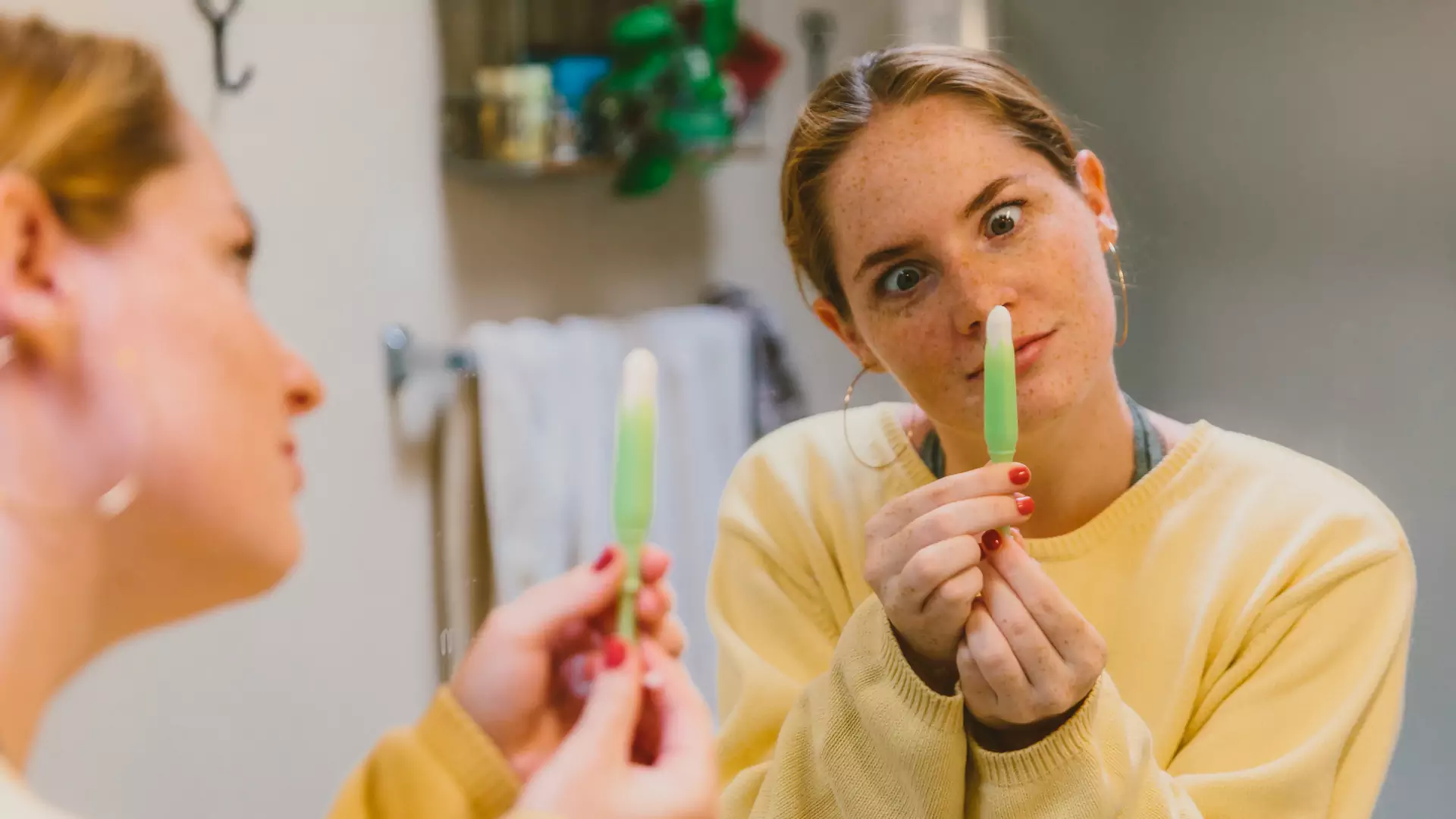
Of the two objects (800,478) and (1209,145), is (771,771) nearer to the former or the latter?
(800,478)

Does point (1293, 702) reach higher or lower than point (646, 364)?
lower

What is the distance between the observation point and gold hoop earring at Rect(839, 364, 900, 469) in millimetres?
656

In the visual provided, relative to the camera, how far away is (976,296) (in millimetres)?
554

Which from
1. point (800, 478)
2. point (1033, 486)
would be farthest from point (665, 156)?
point (1033, 486)

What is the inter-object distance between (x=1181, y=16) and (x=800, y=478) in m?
0.32

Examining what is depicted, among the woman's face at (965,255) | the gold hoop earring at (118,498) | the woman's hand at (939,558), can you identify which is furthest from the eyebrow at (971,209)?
the gold hoop earring at (118,498)

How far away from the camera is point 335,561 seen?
0.65 meters

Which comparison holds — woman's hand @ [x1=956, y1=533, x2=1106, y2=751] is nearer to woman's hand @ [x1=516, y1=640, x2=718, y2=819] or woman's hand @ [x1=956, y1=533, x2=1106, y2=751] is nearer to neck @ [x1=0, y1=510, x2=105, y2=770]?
woman's hand @ [x1=516, y1=640, x2=718, y2=819]

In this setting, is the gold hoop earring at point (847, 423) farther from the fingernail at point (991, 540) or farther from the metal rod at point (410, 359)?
the metal rod at point (410, 359)

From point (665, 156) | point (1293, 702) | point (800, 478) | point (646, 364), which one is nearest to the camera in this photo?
point (646, 364)

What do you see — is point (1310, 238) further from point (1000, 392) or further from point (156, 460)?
point (156, 460)

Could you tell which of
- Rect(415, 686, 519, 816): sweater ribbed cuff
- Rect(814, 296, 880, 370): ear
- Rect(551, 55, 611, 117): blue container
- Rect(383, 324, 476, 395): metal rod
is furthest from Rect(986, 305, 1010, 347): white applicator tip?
Rect(551, 55, 611, 117): blue container

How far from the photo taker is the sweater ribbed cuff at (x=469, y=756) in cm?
45

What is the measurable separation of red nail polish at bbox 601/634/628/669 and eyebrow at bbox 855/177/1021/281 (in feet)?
0.74
